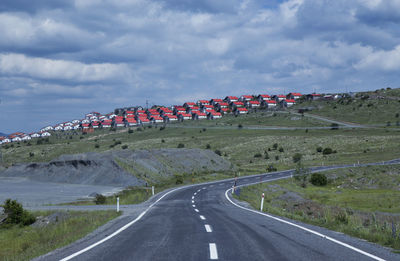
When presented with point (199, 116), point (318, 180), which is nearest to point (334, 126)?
point (318, 180)

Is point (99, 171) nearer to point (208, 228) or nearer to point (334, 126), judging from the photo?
point (208, 228)

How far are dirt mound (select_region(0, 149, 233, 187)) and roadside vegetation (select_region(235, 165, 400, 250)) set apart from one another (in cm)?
2023

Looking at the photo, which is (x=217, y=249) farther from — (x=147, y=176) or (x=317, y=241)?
(x=147, y=176)

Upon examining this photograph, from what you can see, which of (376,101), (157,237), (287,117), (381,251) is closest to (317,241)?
(381,251)

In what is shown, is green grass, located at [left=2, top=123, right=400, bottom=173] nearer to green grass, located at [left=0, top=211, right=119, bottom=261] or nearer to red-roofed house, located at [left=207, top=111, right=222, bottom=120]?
green grass, located at [left=0, top=211, right=119, bottom=261]

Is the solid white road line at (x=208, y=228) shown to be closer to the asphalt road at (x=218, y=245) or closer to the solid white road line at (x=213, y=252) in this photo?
the asphalt road at (x=218, y=245)

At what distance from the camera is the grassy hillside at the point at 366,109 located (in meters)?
123

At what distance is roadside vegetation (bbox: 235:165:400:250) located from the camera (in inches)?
1184

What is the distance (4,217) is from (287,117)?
128 m

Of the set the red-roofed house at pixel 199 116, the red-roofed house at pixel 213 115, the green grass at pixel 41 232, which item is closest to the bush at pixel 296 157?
the green grass at pixel 41 232

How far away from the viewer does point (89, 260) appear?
8391mm

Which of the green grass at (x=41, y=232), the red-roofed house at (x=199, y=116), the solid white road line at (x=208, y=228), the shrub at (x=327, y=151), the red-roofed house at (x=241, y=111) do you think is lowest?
the shrub at (x=327, y=151)

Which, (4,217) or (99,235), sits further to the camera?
(4,217)

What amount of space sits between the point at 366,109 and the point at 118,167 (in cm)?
11050
